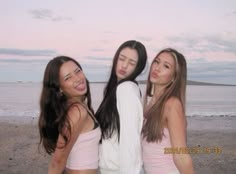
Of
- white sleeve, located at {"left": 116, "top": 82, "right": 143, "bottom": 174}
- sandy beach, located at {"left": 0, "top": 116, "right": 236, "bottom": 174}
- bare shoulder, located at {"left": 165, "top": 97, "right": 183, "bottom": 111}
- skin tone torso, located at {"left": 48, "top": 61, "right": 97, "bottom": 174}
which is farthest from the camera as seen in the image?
sandy beach, located at {"left": 0, "top": 116, "right": 236, "bottom": 174}

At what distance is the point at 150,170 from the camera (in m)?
2.89

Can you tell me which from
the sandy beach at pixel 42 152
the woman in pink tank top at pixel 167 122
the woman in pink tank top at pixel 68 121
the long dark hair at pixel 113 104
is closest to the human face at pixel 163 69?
the woman in pink tank top at pixel 167 122

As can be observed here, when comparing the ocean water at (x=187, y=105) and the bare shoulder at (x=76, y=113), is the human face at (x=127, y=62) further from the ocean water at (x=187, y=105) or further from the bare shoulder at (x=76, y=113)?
the ocean water at (x=187, y=105)

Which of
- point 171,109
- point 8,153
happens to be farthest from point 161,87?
point 8,153

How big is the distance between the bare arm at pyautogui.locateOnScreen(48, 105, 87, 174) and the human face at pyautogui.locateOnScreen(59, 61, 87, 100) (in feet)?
0.59

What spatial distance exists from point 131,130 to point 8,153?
7.17m

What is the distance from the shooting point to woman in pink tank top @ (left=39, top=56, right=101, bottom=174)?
2.69m

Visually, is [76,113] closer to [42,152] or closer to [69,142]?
[69,142]

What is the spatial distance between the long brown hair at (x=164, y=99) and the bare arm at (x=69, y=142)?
1.82 ft

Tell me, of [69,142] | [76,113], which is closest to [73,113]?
[76,113]

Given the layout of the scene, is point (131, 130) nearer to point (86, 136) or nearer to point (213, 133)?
point (86, 136)

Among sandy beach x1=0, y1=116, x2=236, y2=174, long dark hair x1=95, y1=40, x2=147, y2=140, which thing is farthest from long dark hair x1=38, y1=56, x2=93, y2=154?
sandy beach x1=0, y1=116, x2=236, y2=174

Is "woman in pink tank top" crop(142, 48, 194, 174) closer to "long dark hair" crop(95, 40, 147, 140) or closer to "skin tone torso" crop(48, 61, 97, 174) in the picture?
"long dark hair" crop(95, 40, 147, 140)

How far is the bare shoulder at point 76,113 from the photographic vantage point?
2.67 m
